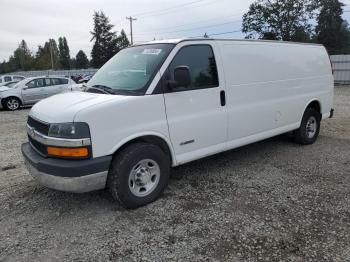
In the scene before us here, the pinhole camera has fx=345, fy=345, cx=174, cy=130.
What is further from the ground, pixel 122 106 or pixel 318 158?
pixel 122 106

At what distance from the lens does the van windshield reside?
430 cm

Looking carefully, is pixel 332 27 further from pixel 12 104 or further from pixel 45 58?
pixel 45 58

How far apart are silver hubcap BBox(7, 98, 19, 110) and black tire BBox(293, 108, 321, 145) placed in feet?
43.8

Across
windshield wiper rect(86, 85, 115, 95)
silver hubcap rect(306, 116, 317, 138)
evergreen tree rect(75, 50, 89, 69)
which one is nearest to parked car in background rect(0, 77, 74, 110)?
windshield wiper rect(86, 85, 115, 95)

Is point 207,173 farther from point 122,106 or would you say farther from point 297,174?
point 122,106

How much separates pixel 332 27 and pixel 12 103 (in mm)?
50269

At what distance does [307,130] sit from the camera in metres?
7.09

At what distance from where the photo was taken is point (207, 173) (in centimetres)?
548

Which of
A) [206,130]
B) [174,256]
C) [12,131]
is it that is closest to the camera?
[174,256]

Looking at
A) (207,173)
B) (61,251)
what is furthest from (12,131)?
(61,251)

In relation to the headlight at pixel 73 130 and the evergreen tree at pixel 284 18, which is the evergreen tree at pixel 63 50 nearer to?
the evergreen tree at pixel 284 18

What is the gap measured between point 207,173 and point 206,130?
97 cm

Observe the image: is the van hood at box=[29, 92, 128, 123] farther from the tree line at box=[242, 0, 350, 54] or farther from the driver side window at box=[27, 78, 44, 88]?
the tree line at box=[242, 0, 350, 54]

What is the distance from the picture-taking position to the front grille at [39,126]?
3.91 metres
